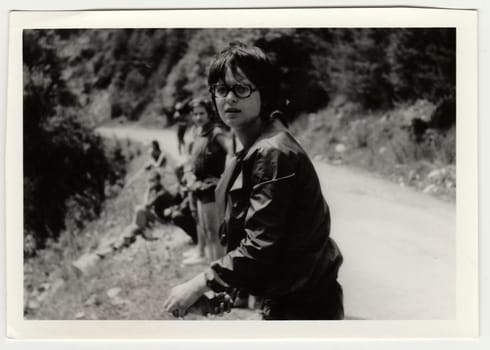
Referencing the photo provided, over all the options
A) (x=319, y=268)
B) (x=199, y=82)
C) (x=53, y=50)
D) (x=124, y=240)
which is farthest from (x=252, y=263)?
(x=53, y=50)

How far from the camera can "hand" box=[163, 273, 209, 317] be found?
294 cm

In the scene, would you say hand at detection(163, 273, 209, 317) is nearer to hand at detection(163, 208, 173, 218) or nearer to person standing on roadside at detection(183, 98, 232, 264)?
person standing on roadside at detection(183, 98, 232, 264)

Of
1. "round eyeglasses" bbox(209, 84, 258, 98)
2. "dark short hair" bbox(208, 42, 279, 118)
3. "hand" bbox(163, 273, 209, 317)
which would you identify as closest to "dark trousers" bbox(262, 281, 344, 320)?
"hand" bbox(163, 273, 209, 317)

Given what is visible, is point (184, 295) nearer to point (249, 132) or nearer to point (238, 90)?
point (249, 132)

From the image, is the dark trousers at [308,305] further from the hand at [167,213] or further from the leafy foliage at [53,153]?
the leafy foliage at [53,153]

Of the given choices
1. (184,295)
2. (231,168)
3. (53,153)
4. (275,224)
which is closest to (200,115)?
(231,168)

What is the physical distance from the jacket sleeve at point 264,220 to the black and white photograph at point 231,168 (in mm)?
33

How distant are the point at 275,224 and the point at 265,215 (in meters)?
0.06

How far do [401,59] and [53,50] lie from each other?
167cm

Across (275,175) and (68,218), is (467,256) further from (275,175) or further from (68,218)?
(68,218)

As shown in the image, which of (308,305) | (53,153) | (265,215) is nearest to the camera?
(265,215)

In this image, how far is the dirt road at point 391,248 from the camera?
296 cm

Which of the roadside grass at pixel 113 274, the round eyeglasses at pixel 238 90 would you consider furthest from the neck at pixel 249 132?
the roadside grass at pixel 113 274

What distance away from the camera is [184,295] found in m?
2.96
